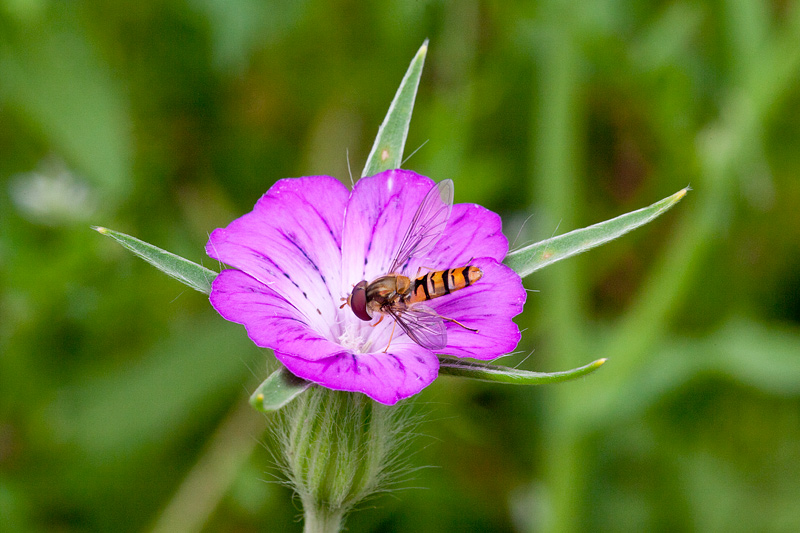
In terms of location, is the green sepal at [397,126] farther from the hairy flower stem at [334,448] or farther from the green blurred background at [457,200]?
the green blurred background at [457,200]

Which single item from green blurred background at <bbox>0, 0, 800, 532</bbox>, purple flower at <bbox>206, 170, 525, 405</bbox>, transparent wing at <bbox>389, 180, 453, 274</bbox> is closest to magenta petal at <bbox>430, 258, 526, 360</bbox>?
purple flower at <bbox>206, 170, 525, 405</bbox>

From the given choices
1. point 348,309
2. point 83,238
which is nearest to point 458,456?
point 348,309

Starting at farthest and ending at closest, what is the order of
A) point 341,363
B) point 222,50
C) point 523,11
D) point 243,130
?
point 243,130
point 523,11
point 222,50
point 341,363

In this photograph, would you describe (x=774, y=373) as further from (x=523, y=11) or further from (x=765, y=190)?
(x=523, y=11)

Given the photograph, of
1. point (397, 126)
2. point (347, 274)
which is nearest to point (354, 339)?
point (347, 274)

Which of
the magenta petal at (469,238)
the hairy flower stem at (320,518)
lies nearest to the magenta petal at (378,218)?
the magenta petal at (469,238)

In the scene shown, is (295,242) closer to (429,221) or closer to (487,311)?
(429,221)
